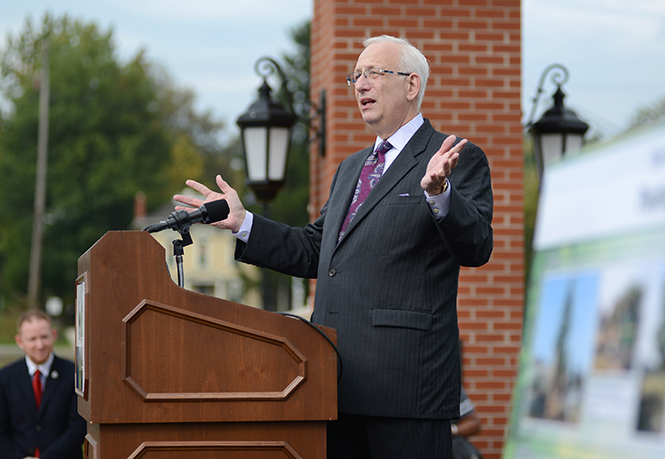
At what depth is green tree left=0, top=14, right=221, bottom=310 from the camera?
124ft

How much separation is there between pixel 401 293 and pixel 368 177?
472mm

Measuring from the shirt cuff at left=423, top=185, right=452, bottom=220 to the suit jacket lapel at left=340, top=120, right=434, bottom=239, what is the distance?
36cm

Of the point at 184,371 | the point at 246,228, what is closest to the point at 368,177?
the point at 246,228

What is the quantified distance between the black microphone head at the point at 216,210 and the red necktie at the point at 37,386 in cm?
307

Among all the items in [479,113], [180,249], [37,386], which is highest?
[479,113]

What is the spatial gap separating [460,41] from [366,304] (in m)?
3.19

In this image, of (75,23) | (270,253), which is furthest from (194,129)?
(270,253)

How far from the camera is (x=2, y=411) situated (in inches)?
192

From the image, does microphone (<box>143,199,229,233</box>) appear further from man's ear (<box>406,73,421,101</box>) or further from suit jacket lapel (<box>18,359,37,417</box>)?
suit jacket lapel (<box>18,359,37,417</box>)

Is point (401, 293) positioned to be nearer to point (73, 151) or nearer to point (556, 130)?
point (556, 130)

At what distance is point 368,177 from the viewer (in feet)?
8.65

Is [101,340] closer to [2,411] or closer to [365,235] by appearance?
[365,235]

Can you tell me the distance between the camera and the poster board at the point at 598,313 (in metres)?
0.96

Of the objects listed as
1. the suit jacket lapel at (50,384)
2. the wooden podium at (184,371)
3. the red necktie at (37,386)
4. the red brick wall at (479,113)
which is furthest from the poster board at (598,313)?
the red necktie at (37,386)
